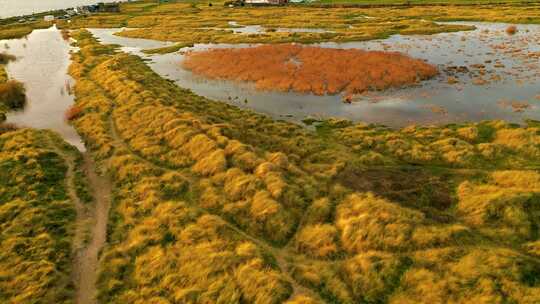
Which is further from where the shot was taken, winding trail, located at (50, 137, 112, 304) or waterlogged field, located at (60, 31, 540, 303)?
winding trail, located at (50, 137, 112, 304)

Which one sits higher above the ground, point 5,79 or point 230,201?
point 5,79

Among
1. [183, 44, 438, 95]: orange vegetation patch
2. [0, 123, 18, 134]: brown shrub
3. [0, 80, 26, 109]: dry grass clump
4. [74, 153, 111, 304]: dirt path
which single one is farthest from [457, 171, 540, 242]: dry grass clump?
[0, 80, 26, 109]: dry grass clump

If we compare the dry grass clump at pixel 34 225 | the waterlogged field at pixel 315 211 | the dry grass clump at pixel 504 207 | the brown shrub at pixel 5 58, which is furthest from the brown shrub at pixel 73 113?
the dry grass clump at pixel 504 207

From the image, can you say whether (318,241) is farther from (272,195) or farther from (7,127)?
(7,127)

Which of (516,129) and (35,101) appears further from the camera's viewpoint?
(35,101)

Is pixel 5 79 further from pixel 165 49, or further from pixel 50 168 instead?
pixel 50 168

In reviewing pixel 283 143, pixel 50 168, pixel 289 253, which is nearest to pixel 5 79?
pixel 50 168

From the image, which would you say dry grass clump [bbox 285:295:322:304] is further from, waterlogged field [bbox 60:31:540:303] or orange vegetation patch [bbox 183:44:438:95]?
orange vegetation patch [bbox 183:44:438:95]
